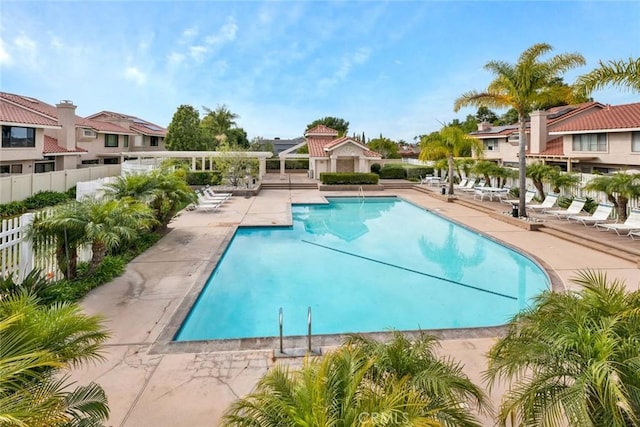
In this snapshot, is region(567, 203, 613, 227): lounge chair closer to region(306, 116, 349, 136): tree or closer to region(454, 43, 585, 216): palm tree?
region(454, 43, 585, 216): palm tree

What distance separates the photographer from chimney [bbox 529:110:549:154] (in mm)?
30344

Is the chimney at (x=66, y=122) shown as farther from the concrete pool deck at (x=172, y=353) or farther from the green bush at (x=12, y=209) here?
the concrete pool deck at (x=172, y=353)

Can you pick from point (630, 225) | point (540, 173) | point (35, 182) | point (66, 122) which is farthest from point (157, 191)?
point (66, 122)

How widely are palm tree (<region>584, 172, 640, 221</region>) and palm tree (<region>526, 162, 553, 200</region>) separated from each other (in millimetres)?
4466

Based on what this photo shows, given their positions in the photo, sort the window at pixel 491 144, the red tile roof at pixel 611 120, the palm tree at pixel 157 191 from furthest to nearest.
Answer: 1. the window at pixel 491 144
2. the red tile roof at pixel 611 120
3. the palm tree at pixel 157 191

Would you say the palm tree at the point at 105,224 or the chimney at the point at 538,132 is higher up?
the chimney at the point at 538,132

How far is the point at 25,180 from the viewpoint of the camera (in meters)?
19.7

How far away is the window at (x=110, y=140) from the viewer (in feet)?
125

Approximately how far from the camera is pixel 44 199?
20062 millimetres

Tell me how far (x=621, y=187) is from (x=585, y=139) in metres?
15.0

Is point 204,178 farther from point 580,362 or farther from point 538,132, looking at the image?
point 580,362

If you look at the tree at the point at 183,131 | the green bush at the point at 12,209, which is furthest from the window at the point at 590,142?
the tree at the point at 183,131

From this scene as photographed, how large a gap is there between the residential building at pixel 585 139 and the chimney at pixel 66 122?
35.1m

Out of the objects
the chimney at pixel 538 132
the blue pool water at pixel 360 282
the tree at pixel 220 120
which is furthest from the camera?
the tree at pixel 220 120
